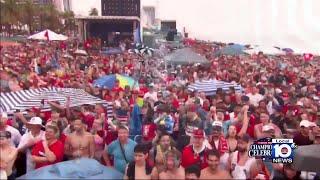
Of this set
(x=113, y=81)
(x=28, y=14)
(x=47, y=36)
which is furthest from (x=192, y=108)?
(x=28, y=14)

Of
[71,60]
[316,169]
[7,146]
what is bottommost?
[316,169]

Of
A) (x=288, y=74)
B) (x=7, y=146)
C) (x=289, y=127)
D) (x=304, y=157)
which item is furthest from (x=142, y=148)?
(x=288, y=74)

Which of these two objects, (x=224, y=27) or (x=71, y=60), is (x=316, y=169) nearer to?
(x=224, y=27)

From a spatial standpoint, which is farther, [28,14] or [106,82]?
[106,82]

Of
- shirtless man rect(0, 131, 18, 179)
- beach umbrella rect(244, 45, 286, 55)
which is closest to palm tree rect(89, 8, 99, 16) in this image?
shirtless man rect(0, 131, 18, 179)

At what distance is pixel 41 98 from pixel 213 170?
6.22ft

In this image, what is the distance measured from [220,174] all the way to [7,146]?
186 centimetres

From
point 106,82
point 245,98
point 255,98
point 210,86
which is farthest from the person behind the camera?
point 255,98

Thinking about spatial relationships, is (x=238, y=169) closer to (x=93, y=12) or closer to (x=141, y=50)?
(x=141, y=50)

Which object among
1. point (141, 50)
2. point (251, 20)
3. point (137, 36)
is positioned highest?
point (251, 20)

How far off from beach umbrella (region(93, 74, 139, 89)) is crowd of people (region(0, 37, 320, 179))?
0.15ft

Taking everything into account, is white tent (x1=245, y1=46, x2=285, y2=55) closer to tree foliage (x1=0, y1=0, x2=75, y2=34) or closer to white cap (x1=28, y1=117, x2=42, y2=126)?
tree foliage (x1=0, y1=0, x2=75, y2=34)

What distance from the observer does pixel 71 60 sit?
5.58 metres

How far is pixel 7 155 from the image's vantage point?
4.49 metres
